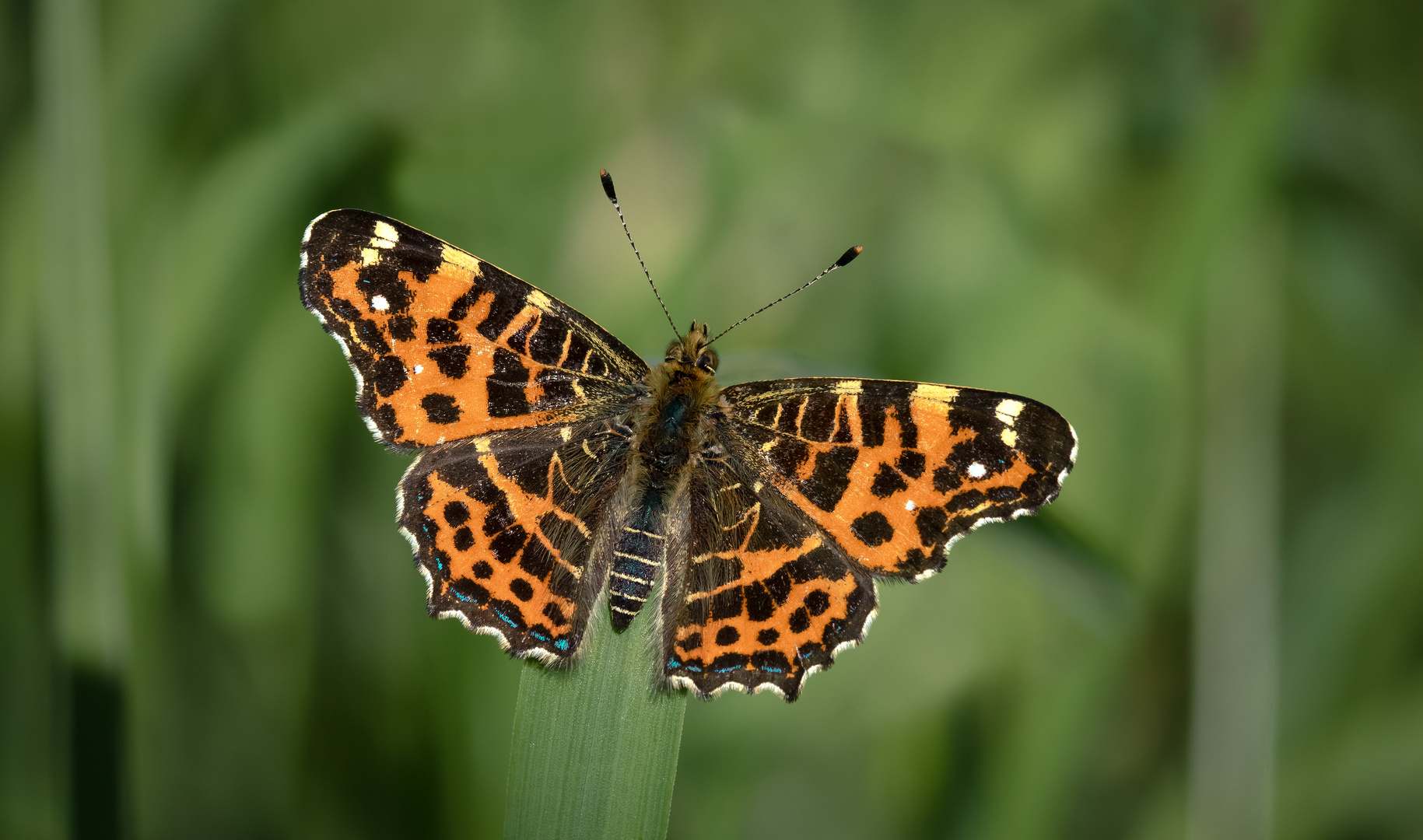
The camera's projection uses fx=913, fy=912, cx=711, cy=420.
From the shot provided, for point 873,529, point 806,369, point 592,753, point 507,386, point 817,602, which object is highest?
point 806,369

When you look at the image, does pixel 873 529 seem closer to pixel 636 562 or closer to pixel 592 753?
pixel 636 562

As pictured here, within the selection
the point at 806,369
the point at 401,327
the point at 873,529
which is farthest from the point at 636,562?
the point at 401,327

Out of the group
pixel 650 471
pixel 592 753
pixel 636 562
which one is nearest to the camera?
pixel 592 753

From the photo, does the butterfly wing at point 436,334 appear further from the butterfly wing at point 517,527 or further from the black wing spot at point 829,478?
the black wing spot at point 829,478

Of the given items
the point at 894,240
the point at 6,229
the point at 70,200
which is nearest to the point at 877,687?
the point at 894,240

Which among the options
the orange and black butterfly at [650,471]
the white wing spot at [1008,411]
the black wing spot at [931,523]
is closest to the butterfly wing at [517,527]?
the orange and black butterfly at [650,471]

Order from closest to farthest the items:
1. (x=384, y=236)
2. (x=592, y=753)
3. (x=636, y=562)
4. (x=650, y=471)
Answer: (x=592, y=753) < (x=636, y=562) < (x=384, y=236) < (x=650, y=471)

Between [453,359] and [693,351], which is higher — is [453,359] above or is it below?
below

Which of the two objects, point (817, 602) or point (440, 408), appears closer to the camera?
point (817, 602)

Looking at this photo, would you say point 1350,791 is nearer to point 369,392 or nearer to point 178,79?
point 369,392
